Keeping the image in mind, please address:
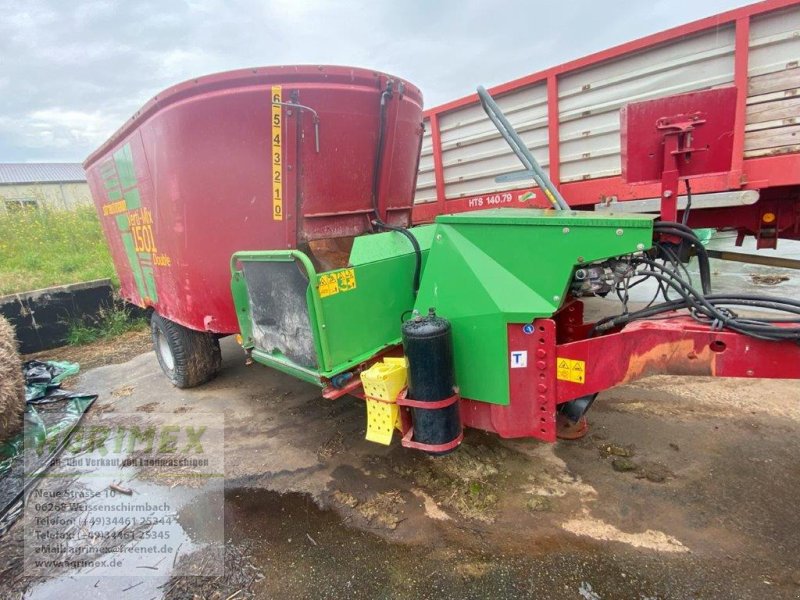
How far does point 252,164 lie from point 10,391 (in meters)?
2.67

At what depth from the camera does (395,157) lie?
3018 mm

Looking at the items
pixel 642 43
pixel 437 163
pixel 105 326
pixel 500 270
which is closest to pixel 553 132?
pixel 642 43

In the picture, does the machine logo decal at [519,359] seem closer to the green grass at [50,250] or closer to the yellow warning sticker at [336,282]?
the yellow warning sticker at [336,282]

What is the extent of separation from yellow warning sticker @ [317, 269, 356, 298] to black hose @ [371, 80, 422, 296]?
1.66ft

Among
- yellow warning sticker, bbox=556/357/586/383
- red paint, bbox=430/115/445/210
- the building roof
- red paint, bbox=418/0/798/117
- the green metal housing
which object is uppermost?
the building roof

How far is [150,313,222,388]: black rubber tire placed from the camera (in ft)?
12.6

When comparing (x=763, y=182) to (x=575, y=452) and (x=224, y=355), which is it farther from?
(x=224, y=355)

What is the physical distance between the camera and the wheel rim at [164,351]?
13.4 feet

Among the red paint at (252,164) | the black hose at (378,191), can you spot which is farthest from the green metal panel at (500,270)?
the red paint at (252,164)

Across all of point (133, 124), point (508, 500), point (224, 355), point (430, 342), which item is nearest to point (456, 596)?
point (508, 500)

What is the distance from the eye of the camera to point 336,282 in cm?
223

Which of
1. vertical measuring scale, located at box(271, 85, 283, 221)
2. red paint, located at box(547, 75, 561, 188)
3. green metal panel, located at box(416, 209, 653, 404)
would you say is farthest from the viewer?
red paint, located at box(547, 75, 561, 188)

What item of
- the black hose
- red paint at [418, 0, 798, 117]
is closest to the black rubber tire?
the black hose

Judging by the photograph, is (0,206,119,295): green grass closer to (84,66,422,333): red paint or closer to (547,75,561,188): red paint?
(84,66,422,333): red paint
